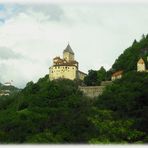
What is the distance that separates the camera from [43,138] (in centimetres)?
2434

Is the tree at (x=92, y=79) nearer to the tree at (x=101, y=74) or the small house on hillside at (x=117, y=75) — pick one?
the tree at (x=101, y=74)

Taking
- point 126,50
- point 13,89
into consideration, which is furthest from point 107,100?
point 13,89

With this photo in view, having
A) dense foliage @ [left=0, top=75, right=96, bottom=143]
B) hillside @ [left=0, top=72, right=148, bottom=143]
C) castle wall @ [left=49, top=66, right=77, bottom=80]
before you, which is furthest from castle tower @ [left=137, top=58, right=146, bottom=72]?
castle wall @ [left=49, top=66, right=77, bottom=80]

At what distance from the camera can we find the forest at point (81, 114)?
81.8 feet

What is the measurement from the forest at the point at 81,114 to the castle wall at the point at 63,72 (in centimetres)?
354

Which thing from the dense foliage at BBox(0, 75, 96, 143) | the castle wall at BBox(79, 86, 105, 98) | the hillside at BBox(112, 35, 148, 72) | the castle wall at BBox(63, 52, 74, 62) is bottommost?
the dense foliage at BBox(0, 75, 96, 143)

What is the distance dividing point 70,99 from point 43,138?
Answer: 12052mm

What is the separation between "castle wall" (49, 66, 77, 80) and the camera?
157 feet

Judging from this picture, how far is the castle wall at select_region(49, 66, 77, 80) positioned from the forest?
3535 mm

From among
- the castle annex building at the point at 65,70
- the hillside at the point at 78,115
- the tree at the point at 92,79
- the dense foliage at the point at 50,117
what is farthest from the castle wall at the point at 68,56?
the hillside at the point at 78,115

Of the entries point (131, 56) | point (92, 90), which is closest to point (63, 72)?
point (131, 56)

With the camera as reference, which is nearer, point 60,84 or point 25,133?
point 25,133

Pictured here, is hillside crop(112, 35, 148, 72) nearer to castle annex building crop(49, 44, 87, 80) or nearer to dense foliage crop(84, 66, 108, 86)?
dense foliage crop(84, 66, 108, 86)

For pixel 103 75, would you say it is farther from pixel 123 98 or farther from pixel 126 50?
pixel 123 98
